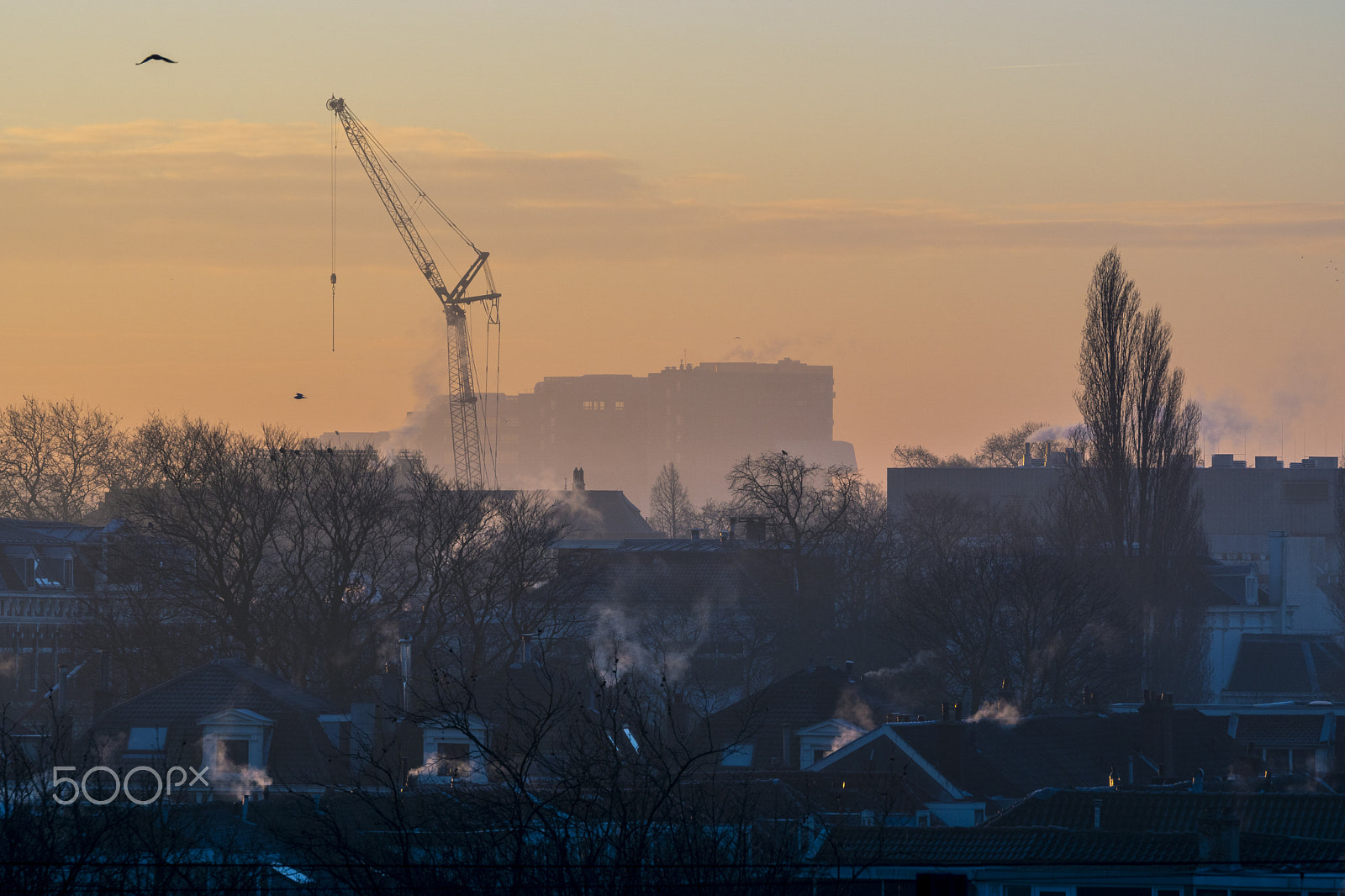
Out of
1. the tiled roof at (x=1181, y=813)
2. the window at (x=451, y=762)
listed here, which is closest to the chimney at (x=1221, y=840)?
the tiled roof at (x=1181, y=813)

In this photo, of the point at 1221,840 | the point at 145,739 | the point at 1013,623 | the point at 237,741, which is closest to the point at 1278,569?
the point at 1013,623

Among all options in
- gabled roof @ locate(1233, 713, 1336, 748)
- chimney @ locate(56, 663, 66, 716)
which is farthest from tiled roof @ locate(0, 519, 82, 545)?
gabled roof @ locate(1233, 713, 1336, 748)

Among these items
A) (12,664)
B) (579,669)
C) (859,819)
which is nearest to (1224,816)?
(859,819)

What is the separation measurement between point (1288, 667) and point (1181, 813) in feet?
161

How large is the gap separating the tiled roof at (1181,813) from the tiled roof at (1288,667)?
44.5 m

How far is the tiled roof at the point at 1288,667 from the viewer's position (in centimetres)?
7238

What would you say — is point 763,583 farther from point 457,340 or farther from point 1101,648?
point 457,340

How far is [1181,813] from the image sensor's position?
28.2 m

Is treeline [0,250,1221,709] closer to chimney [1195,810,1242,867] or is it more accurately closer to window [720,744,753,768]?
window [720,744,753,768]

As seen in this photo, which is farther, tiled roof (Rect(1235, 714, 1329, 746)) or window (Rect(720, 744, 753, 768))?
tiled roof (Rect(1235, 714, 1329, 746))

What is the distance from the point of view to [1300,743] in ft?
152

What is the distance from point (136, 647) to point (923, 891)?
4870 centimetres

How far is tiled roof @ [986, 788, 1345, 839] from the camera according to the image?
27.3m

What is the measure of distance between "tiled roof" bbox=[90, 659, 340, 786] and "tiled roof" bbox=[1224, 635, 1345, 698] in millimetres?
40683
